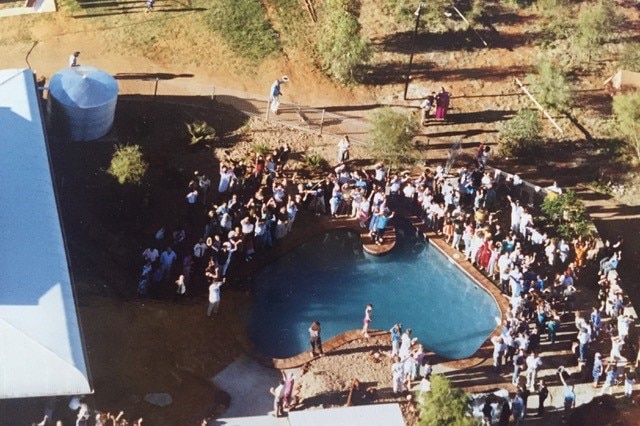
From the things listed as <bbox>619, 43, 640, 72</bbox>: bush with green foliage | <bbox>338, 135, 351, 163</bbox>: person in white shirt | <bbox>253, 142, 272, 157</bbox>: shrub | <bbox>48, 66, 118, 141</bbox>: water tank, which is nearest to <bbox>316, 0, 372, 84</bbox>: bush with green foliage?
<bbox>338, 135, 351, 163</bbox>: person in white shirt

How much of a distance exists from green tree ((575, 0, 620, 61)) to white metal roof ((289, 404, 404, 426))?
19.4 metres

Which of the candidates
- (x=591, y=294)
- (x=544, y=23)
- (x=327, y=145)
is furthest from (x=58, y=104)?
(x=544, y=23)

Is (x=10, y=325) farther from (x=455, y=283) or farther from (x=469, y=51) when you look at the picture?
(x=469, y=51)

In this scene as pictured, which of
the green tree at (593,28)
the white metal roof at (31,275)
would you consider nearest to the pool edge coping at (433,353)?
the white metal roof at (31,275)

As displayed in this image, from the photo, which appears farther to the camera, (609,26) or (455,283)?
(609,26)

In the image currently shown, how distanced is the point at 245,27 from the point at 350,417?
57.7 feet

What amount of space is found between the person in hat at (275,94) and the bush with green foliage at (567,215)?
30.5 ft

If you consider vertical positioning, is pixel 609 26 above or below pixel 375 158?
above

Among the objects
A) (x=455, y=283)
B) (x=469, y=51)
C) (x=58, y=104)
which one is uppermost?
(x=469, y=51)

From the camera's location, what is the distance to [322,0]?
114 ft

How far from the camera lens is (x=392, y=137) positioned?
27.6 metres

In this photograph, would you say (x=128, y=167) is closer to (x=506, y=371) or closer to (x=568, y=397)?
(x=506, y=371)

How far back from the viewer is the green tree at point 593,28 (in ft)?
111

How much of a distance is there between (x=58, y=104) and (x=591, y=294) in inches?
657
